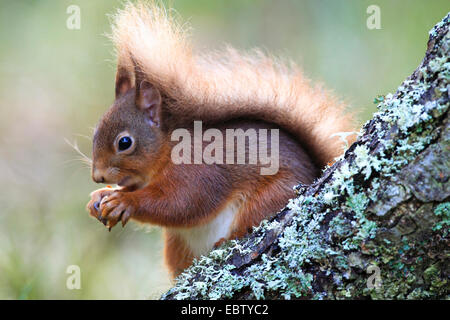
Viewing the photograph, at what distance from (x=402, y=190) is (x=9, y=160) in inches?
148

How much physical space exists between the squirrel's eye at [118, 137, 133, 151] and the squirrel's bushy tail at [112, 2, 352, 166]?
24 centimetres

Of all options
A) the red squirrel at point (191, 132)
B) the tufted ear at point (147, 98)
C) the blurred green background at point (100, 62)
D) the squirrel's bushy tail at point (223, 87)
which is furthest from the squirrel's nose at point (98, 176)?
the blurred green background at point (100, 62)

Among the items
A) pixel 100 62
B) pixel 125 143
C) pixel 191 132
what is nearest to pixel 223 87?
pixel 191 132

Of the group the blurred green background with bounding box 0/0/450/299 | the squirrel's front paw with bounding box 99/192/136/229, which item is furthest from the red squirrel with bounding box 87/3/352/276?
the blurred green background with bounding box 0/0/450/299

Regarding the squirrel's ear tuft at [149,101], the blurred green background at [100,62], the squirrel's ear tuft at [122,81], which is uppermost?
the blurred green background at [100,62]

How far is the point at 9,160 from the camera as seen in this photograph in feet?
14.6

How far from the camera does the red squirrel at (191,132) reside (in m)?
2.37

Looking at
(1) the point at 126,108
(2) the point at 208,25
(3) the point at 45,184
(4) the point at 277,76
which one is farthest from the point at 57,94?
(4) the point at 277,76

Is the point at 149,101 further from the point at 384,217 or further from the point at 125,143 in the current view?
the point at 384,217

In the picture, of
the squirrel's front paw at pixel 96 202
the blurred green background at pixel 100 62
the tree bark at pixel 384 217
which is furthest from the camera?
the blurred green background at pixel 100 62

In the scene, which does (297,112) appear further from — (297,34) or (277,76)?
(297,34)

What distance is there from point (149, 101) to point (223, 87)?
0.35 meters

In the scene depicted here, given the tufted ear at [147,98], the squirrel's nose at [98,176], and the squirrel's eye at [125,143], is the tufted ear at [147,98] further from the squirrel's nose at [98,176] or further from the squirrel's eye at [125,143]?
the squirrel's nose at [98,176]

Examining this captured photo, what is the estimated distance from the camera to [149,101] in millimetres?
2547
